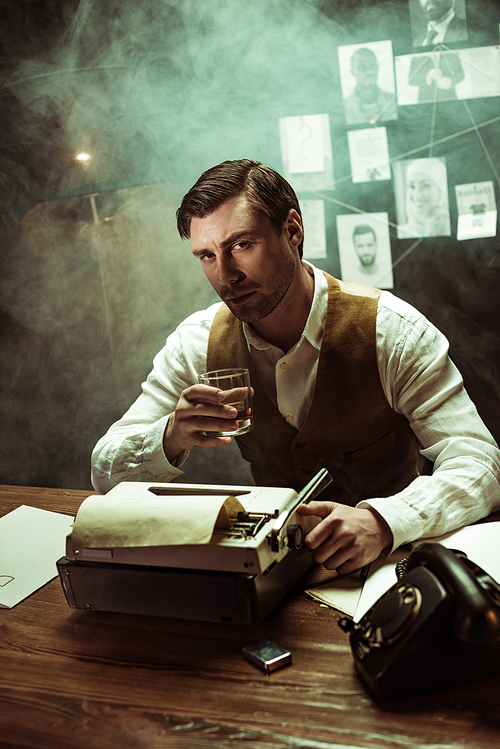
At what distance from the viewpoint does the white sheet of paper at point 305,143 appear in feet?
8.71

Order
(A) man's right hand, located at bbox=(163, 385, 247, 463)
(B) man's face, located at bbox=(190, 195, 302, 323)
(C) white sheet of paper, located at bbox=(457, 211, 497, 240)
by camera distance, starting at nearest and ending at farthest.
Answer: (A) man's right hand, located at bbox=(163, 385, 247, 463)
(B) man's face, located at bbox=(190, 195, 302, 323)
(C) white sheet of paper, located at bbox=(457, 211, 497, 240)

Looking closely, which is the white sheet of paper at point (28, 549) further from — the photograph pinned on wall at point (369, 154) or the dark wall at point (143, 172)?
the photograph pinned on wall at point (369, 154)

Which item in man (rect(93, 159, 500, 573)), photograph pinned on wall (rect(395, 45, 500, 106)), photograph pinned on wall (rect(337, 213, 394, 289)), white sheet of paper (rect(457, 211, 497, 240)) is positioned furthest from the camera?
photograph pinned on wall (rect(337, 213, 394, 289))

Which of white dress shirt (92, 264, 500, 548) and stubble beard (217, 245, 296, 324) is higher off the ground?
stubble beard (217, 245, 296, 324)

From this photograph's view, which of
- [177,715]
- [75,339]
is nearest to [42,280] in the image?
[75,339]

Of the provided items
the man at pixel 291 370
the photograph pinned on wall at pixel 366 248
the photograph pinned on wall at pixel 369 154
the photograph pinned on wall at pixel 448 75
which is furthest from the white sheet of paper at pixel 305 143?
the man at pixel 291 370

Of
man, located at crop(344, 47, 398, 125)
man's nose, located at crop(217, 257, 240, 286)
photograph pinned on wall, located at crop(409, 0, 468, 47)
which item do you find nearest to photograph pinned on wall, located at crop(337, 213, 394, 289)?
man, located at crop(344, 47, 398, 125)

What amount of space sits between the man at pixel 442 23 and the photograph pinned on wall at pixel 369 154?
16.1 inches

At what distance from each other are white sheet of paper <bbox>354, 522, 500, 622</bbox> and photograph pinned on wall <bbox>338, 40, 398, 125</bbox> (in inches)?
78.0

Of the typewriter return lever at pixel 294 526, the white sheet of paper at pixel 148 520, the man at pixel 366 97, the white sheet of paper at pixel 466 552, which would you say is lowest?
the white sheet of paper at pixel 466 552

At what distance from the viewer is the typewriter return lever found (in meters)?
0.99

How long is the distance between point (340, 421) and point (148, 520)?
33.8 inches

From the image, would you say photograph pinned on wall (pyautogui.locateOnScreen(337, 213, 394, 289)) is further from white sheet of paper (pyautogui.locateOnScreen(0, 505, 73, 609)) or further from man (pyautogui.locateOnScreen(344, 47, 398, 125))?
white sheet of paper (pyautogui.locateOnScreen(0, 505, 73, 609))

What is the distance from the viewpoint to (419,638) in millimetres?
774
